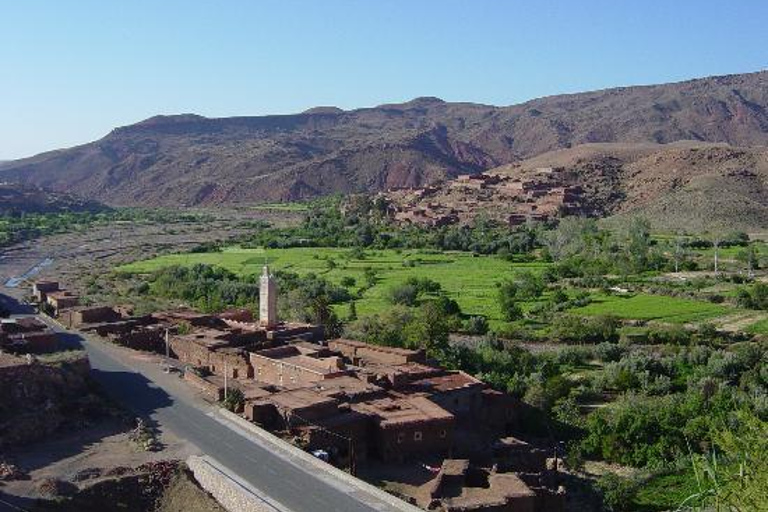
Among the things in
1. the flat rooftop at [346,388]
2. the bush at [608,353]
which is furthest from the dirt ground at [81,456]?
the bush at [608,353]

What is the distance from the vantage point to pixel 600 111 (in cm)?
17138

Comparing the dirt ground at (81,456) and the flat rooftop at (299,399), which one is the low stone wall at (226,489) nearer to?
the dirt ground at (81,456)

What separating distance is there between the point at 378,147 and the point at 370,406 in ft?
408

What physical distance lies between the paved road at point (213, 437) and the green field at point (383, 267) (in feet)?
62.4

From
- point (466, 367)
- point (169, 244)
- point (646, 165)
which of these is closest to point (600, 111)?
point (646, 165)

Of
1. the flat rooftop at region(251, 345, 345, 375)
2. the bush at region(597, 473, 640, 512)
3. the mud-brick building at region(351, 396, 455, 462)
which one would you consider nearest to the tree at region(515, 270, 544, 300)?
the flat rooftop at region(251, 345, 345, 375)

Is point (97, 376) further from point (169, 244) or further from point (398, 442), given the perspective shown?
point (169, 244)

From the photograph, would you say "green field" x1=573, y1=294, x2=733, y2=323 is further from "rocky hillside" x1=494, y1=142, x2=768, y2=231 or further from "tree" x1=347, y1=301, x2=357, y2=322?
"rocky hillside" x1=494, y1=142, x2=768, y2=231

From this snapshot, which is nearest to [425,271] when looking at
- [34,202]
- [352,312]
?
[352,312]

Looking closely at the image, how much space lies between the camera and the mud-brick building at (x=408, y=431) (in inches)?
818

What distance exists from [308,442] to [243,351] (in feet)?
27.5

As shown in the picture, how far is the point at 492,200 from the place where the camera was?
91812 millimetres

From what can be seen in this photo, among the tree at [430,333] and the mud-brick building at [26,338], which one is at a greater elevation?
the mud-brick building at [26,338]

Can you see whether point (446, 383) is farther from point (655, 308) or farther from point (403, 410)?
point (655, 308)
